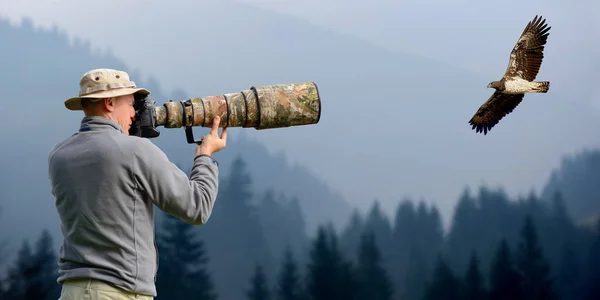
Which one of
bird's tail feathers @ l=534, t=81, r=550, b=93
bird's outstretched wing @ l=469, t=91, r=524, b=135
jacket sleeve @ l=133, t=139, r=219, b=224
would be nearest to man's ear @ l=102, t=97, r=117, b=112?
jacket sleeve @ l=133, t=139, r=219, b=224

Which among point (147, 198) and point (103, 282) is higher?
point (147, 198)

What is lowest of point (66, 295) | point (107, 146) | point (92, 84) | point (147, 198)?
point (66, 295)

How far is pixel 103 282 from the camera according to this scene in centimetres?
219

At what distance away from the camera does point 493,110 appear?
5090 mm

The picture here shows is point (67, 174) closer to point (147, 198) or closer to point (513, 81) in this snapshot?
point (147, 198)

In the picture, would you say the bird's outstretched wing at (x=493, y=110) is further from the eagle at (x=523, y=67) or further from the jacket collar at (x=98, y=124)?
the jacket collar at (x=98, y=124)

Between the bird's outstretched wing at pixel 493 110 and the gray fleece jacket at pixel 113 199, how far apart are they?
3.28m

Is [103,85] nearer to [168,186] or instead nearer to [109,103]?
[109,103]

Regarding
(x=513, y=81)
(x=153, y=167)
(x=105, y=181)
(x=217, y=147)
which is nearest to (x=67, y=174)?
(x=105, y=181)

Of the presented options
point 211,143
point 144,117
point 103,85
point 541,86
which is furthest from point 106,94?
point 541,86

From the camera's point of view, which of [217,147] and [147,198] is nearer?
[147,198]

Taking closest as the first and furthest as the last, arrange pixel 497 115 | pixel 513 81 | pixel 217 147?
1. pixel 217 147
2. pixel 513 81
3. pixel 497 115

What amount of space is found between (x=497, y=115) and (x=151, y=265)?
11.3 feet

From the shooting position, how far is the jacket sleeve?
2188 millimetres
